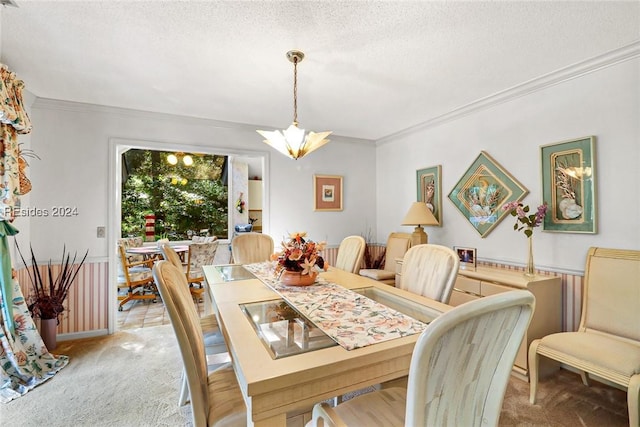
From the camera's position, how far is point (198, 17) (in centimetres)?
170

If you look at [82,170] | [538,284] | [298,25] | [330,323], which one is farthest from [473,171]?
[82,170]

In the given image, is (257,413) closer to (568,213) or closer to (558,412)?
(558,412)

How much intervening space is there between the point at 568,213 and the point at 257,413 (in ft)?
8.85

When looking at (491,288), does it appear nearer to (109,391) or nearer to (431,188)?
(431,188)

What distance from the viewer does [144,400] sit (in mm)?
1976

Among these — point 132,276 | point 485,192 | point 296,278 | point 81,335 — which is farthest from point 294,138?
point 132,276

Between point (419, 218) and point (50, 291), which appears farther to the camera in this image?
point (419, 218)

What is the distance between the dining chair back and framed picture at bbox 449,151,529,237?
1366 millimetres

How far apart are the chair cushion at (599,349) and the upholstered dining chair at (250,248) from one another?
7.96 feet

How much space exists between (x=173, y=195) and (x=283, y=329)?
17.7ft

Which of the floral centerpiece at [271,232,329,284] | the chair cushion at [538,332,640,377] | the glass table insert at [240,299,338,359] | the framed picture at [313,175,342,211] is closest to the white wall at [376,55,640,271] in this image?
the chair cushion at [538,332,640,377]

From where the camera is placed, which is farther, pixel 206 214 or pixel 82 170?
pixel 206 214

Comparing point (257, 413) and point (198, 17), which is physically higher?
point (198, 17)

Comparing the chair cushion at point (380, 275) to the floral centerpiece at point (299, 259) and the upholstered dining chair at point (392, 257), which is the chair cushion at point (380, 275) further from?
the floral centerpiece at point (299, 259)
